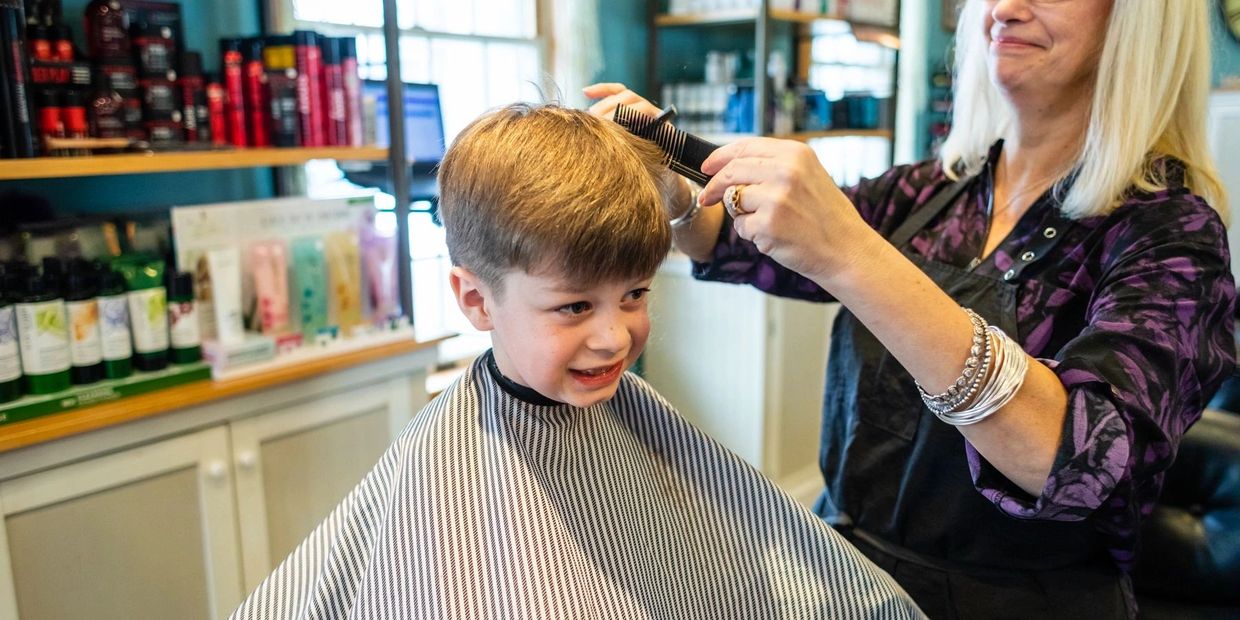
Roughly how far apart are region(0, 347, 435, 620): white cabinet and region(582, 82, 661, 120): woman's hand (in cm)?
97

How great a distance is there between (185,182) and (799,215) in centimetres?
154

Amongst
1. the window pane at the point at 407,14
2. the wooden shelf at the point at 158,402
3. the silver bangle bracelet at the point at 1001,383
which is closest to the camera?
the silver bangle bracelet at the point at 1001,383

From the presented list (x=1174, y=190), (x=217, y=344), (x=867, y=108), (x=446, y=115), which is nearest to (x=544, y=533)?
(x=1174, y=190)

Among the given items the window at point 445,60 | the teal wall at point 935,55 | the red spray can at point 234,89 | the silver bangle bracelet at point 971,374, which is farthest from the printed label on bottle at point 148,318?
the teal wall at point 935,55

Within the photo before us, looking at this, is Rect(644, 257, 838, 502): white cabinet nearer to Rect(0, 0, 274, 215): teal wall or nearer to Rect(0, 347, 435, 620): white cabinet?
Rect(0, 347, 435, 620): white cabinet

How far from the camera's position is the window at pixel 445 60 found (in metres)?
2.27

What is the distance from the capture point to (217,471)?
1.64 m

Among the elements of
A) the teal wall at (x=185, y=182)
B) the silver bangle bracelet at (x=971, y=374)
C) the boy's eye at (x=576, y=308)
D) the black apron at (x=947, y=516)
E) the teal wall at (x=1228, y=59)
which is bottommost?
the black apron at (x=947, y=516)

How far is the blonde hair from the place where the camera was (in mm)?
1045

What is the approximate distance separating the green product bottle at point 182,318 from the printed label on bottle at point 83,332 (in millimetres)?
126

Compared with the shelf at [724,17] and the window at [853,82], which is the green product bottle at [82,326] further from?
the window at [853,82]

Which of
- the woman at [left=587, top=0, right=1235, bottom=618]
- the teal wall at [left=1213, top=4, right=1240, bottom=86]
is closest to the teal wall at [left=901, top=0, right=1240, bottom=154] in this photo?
the teal wall at [left=1213, top=4, right=1240, bottom=86]

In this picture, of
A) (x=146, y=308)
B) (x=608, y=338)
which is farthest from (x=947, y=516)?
(x=146, y=308)

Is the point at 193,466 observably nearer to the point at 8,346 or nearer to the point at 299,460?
the point at 299,460
